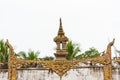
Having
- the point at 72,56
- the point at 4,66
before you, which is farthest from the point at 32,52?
the point at 4,66

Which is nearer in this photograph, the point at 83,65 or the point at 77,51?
the point at 83,65

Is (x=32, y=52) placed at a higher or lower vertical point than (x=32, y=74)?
higher

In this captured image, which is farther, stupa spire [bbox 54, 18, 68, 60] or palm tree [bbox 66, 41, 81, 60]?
palm tree [bbox 66, 41, 81, 60]

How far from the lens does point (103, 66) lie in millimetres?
9273

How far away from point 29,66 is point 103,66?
217cm

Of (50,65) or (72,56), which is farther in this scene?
(72,56)

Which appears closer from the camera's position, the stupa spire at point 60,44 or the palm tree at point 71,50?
the stupa spire at point 60,44

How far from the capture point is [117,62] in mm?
9250

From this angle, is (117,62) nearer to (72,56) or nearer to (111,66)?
(111,66)

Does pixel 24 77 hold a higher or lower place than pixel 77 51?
lower

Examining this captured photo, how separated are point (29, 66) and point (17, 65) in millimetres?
354

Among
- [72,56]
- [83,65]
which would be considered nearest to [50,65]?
[83,65]

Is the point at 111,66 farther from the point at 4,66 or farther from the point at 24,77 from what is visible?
the point at 4,66

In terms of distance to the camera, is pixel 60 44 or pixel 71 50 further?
pixel 71 50
